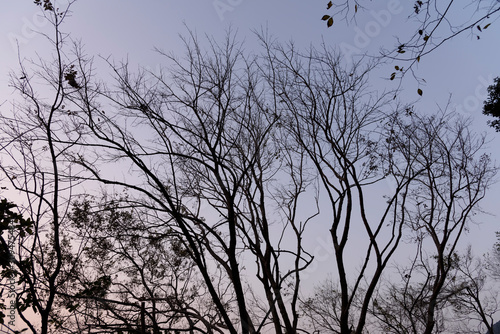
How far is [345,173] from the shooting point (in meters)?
8.45

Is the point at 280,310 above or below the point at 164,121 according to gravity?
below

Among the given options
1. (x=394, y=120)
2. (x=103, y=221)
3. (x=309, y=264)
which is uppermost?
(x=394, y=120)

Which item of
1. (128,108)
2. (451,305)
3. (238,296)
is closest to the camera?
(238,296)

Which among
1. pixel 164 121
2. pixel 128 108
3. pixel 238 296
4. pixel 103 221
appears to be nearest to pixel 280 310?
pixel 238 296

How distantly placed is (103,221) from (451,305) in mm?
12495

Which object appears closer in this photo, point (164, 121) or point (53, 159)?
point (53, 159)

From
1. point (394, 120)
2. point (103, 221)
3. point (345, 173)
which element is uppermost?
point (394, 120)

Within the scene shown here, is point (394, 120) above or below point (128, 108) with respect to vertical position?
above

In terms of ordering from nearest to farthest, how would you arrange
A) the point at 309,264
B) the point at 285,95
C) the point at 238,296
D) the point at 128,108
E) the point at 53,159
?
the point at 53,159
the point at 238,296
the point at 128,108
the point at 309,264
the point at 285,95

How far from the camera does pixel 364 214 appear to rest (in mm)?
8320

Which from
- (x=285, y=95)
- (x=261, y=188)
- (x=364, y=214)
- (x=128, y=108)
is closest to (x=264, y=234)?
(x=261, y=188)

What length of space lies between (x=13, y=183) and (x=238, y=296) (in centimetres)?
367

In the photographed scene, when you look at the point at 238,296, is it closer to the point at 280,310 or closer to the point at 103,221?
the point at 280,310

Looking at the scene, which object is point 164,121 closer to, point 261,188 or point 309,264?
point 261,188
